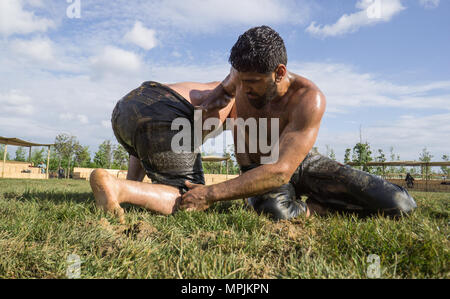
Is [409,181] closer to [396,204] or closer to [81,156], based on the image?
[396,204]

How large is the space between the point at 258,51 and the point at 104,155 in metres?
36.3

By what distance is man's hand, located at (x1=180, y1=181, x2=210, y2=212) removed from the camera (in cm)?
246

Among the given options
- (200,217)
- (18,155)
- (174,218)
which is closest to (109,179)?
(174,218)

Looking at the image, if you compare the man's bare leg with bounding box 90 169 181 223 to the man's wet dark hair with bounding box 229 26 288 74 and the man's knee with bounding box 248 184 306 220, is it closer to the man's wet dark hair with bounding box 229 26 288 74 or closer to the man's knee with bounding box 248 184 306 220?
the man's knee with bounding box 248 184 306 220

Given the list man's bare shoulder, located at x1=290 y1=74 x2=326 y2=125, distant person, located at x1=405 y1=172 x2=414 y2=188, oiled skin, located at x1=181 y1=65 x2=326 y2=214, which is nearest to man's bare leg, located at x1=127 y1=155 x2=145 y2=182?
oiled skin, located at x1=181 y1=65 x2=326 y2=214

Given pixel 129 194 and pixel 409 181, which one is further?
pixel 409 181

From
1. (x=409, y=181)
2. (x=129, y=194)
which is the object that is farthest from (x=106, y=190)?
(x=409, y=181)

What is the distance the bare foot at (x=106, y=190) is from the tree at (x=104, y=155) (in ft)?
110

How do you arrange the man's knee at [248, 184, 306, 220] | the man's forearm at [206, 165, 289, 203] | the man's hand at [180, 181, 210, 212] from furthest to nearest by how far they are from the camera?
1. the man's knee at [248, 184, 306, 220]
2. the man's hand at [180, 181, 210, 212]
3. the man's forearm at [206, 165, 289, 203]

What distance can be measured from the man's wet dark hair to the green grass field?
1.30 meters

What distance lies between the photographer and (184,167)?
9.35 ft

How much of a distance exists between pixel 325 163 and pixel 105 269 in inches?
93.4

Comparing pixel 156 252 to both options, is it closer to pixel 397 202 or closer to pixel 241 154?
pixel 241 154

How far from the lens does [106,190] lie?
2.21 m
